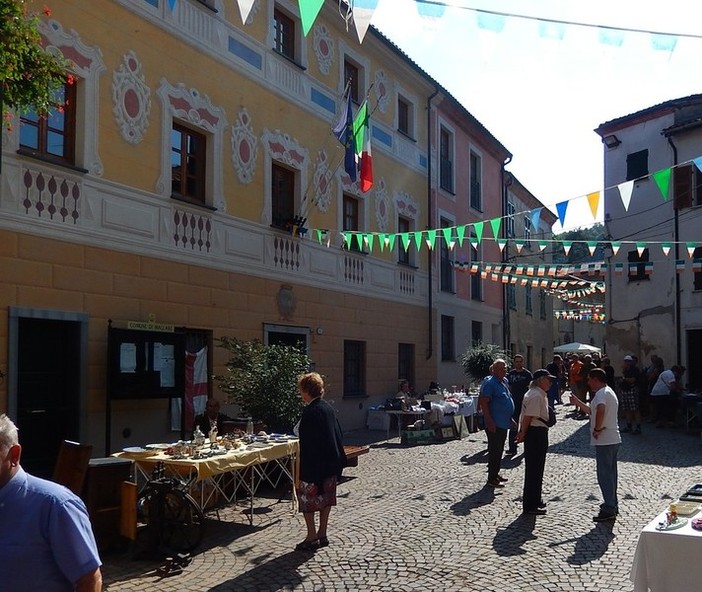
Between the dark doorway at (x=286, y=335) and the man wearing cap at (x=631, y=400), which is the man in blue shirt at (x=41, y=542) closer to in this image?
the dark doorway at (x=286, y=335)

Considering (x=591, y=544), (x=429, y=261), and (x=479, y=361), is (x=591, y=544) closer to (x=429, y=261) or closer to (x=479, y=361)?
(x=479, y=361)

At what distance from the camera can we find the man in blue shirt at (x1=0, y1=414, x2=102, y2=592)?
261 cm

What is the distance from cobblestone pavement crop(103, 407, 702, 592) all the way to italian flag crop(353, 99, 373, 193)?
5.92m

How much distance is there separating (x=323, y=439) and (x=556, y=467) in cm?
607

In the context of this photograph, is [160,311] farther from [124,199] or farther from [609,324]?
[609,324]

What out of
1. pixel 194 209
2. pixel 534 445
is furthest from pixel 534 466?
pixel 194 209

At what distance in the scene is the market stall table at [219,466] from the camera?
22.4ft

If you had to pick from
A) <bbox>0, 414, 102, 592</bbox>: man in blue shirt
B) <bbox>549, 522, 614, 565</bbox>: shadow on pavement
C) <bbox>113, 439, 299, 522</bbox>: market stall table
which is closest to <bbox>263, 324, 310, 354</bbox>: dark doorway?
<bbox>113, 439, 299, 522</bbox>: market stall table

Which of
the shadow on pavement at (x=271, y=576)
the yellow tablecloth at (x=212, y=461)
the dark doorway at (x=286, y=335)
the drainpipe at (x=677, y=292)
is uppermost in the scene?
the drainpipe at (x=677, y=292)

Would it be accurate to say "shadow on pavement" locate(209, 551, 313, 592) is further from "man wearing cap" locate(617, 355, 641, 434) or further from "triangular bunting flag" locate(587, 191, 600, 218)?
"man wearing cap" locate(617, 355, 641, 434)

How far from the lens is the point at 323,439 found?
6.70 m

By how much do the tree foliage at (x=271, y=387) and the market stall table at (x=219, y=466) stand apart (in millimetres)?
806

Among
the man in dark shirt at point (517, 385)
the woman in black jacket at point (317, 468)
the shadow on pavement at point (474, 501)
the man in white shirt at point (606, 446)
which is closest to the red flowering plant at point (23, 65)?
the woman in black jacket at point (317, 468)

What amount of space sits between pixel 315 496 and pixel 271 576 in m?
0.93
